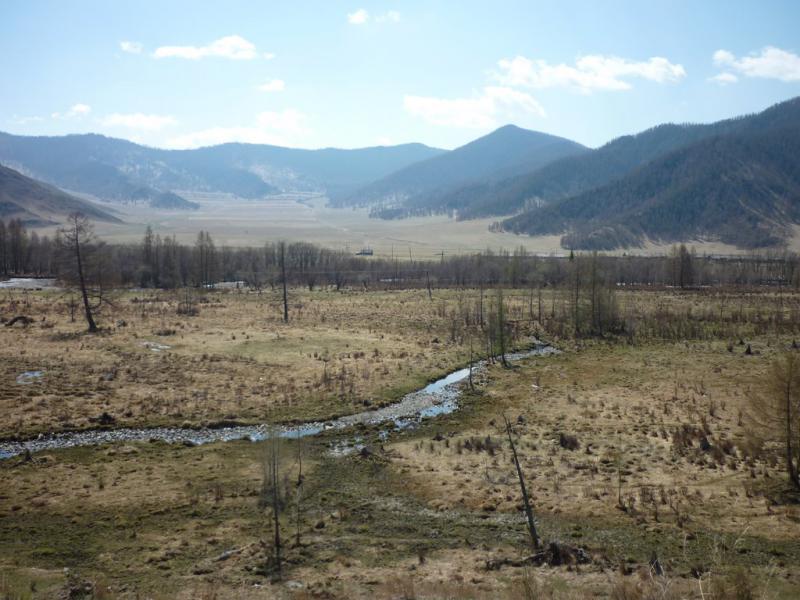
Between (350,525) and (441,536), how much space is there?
10.2 ft

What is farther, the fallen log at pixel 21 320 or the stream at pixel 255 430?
the fallen log at pixel 21 320

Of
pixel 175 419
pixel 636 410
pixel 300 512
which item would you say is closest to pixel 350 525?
pixel 300 512

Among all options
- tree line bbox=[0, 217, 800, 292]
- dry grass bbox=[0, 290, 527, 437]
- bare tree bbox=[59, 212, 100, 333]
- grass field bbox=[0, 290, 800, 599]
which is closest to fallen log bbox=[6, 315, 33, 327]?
dry grass bbox=[0, 290, 527, 437]

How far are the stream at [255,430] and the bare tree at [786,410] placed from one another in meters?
16.3

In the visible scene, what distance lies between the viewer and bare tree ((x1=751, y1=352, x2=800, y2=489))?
20.9m

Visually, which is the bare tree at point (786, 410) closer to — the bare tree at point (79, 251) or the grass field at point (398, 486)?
the grass field at point (398, 486)

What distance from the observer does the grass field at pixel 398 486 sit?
49.3 ft

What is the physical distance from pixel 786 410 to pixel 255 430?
23.6 metres

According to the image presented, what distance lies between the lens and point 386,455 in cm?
2570

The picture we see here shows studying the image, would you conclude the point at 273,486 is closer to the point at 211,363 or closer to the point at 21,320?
the point at 211,363

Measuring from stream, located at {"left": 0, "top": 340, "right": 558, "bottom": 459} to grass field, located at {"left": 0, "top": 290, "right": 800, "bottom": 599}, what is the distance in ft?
3.53

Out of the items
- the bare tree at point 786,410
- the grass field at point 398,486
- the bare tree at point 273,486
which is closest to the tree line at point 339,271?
the grass field at point 398,486

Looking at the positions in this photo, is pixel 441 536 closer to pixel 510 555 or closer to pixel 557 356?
pixel 510 555

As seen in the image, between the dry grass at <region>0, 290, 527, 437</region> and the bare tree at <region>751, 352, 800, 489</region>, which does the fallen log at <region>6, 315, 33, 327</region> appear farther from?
the bare tree at <region>751, 352, 800, 489</region>
